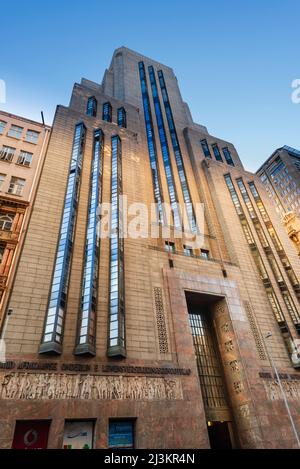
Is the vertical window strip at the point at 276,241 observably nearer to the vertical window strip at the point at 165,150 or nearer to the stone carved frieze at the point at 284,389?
the stone carved frieze at the point at 284,389

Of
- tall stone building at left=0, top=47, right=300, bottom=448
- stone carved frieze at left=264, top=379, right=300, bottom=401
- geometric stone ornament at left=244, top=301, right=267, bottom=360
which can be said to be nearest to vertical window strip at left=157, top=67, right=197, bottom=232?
tall stone building at left=0, top=47, right=300, bottom=448

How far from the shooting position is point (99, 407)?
2070 centimetres

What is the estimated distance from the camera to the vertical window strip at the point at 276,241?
38684 mm

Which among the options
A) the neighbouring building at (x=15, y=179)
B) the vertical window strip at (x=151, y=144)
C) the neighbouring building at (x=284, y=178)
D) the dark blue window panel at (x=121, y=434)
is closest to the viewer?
the dark blue window panel at (x=121, y=434)

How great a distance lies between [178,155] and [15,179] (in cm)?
3422

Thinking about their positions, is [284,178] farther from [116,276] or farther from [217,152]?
[116,276]

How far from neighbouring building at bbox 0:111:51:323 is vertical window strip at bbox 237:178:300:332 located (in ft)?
108

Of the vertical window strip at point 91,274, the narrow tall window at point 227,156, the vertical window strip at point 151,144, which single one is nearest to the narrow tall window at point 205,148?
the narrow tall window at point 227,156

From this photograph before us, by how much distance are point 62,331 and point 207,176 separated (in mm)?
39119

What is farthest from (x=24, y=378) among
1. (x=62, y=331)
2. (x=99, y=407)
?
(x=99, y=407)

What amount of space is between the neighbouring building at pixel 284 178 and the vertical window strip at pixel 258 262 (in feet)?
182

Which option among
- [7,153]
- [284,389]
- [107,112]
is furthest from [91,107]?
[284,389]

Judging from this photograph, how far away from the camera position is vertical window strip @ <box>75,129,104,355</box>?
23031 mm
